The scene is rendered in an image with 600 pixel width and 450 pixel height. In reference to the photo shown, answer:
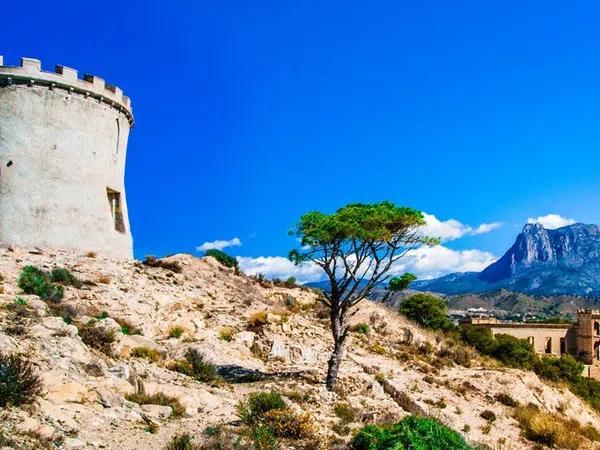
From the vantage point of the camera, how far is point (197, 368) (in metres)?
14.1

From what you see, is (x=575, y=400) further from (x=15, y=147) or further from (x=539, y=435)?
(x=15, y=147)

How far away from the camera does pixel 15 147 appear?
19328 millimetres

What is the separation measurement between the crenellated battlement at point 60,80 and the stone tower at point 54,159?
3cm

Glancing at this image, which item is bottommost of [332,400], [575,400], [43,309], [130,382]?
[575,400]

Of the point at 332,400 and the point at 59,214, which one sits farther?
the point at 59,214

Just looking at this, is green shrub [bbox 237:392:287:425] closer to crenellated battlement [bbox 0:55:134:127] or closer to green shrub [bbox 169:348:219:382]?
green shrub [bbox 169:348:219:382]

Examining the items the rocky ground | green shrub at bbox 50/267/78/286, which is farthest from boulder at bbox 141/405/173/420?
green shrub at bbox 50/267/78/286

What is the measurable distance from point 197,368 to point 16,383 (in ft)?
18.8

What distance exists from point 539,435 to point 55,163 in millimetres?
18235

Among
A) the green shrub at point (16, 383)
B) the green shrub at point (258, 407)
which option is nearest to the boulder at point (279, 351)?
the green shrub at point (258, 407)

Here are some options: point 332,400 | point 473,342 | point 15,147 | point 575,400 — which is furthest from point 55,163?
point 473,342

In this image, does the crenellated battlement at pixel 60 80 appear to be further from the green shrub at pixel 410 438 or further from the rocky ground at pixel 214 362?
the green shrub at pixel 410 438

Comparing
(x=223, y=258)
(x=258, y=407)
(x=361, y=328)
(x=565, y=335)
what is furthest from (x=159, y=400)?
(x=565, y=335)

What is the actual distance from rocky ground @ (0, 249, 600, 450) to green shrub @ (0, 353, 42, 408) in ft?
0.72
